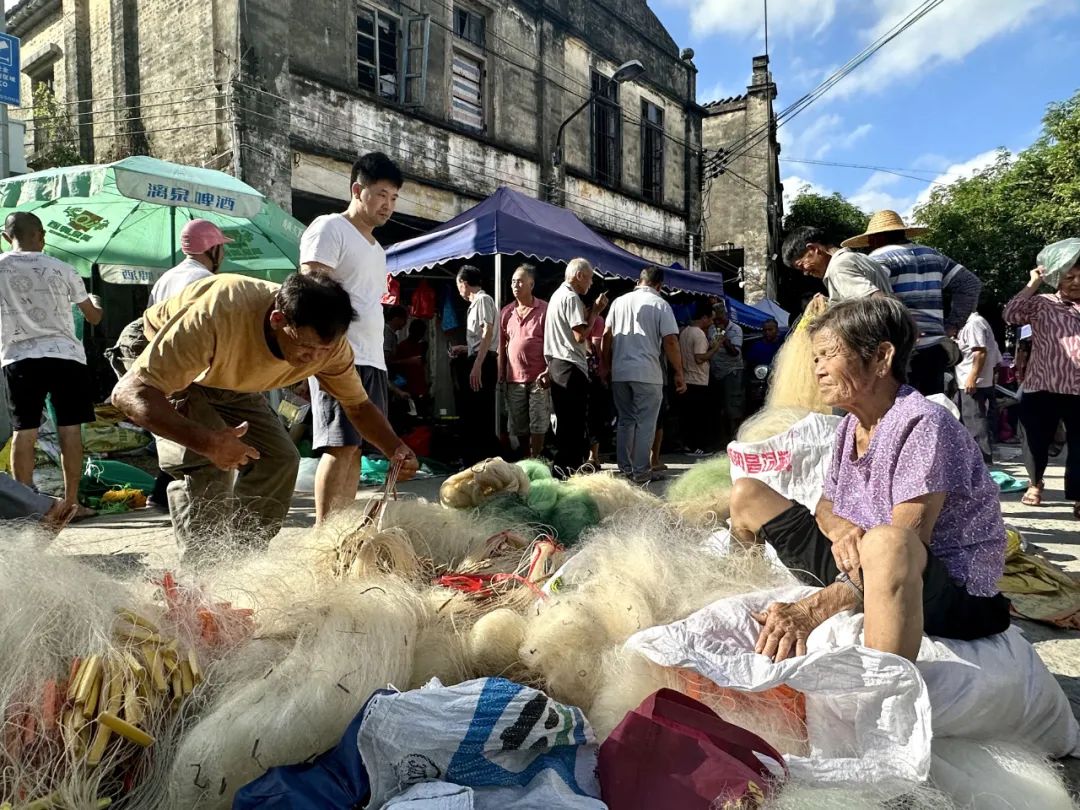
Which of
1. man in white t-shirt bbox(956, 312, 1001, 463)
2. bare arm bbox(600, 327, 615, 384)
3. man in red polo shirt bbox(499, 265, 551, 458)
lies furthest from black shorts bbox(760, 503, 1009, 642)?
man in white t-shirt bbox(956, 312, 1001, 463)

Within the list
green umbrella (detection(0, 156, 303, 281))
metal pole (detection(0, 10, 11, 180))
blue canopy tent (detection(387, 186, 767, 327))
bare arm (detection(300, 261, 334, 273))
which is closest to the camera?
bare arm (detection(300, 261, 334, 273))

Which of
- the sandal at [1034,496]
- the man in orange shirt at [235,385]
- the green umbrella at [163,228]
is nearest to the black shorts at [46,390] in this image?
the man in orange shirt at [235,385]

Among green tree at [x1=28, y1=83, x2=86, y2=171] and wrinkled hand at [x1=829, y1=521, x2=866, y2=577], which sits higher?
green tree at [x1=28, y1=83, x2=86, y2=171]

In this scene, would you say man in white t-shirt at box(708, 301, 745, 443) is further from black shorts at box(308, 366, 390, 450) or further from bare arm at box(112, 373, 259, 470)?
bare arm at box(112, 373, 259, 470)

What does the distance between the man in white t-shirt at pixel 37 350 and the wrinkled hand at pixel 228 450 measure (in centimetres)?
228

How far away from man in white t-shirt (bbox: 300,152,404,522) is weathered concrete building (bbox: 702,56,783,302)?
18.4 m

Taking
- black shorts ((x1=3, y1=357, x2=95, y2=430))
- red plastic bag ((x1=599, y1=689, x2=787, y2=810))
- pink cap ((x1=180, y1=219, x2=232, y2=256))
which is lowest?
red plastic bag ((x1=599, y1=689, x2=787, y2=810))

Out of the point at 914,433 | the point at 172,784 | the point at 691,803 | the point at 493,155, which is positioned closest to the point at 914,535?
the point at 914,433

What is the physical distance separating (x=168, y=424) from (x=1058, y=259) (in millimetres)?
5385

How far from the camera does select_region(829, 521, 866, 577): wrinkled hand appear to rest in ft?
6.44

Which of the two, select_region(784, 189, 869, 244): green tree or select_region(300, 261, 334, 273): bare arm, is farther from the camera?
Answer: select_region(784, 189, 869, 244): green tree

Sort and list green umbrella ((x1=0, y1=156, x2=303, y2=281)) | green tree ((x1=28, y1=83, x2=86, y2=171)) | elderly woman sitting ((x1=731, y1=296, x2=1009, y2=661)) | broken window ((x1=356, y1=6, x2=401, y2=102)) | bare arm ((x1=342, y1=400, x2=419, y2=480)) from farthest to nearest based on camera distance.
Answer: green tree ((x1=28, y1=83, x2=86, y2=171)), broken window ((x1=356, y1=6, x2=401, y2=102)), green umbrella ((x1=0, y1=156, x2=303, y2=281)), bare arm ((x1=342, y1=400, x2=419, y2=480)), elderly woman sitting ((x1=731, y1=296, x2=1009, y2=661))

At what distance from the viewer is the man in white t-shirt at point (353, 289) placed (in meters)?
3.44

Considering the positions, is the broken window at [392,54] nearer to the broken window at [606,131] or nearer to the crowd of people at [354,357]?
the broken window at [606,131]
